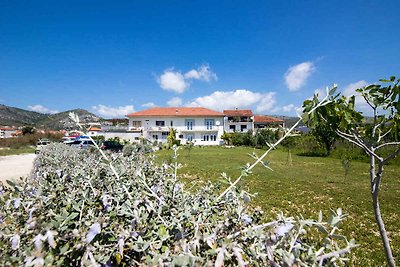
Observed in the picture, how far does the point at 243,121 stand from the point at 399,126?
5504 cm

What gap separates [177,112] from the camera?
49.6 metres

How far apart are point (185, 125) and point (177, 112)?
3451 millimetres

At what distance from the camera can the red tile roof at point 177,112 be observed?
47.8m

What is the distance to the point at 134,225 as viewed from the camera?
107 centimetres

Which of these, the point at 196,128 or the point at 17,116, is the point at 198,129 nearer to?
the point at 196,128

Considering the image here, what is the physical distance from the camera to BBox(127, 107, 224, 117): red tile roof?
47781mm

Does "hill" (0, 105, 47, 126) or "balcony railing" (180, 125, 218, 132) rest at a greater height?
"hill" (0, 105, 47, 126)

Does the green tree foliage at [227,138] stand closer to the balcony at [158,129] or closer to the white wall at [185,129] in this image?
the white wall at [185,129]

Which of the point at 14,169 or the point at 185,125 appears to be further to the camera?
the point at 185,125

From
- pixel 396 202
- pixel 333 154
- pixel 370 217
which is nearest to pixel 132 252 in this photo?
pixel 370 217

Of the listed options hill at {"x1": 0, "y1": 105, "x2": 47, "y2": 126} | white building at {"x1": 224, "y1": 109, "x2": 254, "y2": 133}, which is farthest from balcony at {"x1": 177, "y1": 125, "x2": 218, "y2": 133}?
hill at {"x1": 0, "y1": 105, "x2": 47, "y2": 126}

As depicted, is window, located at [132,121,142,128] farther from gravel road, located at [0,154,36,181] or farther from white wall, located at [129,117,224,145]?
gravel road, located at [0,154,36,181]

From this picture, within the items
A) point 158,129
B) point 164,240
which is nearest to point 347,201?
point 164,240

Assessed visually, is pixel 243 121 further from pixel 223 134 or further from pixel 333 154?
pixel 333 154
